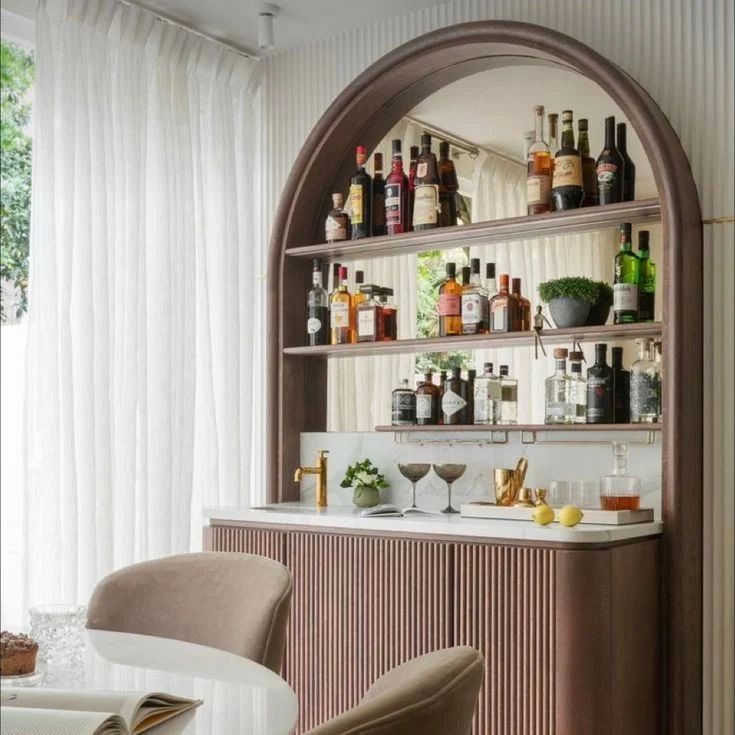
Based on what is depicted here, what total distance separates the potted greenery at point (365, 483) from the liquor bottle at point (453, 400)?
1.06 ft

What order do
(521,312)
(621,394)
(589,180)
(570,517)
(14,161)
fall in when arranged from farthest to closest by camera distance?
(14,161)
(521,312)
(589,180)
(621,394)
(570,517)

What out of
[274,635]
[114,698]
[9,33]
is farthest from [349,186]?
[114,698]

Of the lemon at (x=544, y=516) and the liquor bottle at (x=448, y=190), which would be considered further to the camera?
the liquor bottle at (x=448, y=190)

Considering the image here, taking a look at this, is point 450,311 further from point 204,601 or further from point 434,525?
point 204,601

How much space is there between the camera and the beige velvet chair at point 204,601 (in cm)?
228

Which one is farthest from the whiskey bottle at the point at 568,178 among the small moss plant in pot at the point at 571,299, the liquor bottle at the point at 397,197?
the liquor bottle at the point at 397,197

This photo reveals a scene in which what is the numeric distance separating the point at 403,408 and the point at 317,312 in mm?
516

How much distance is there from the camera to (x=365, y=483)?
373cm

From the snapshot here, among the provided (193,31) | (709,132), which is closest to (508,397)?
(709,132)

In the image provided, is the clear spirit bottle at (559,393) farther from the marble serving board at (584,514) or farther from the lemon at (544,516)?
the lemon at (544,516)

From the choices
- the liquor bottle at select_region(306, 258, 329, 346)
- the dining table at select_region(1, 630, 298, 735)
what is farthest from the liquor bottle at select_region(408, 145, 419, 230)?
the dining table at select_region(1, 630, 298, 735)

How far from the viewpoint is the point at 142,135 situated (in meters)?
3.83

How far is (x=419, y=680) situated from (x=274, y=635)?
1024 mm

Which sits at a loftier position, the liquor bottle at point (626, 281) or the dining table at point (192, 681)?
the liquor bottle at point (626, 281)
